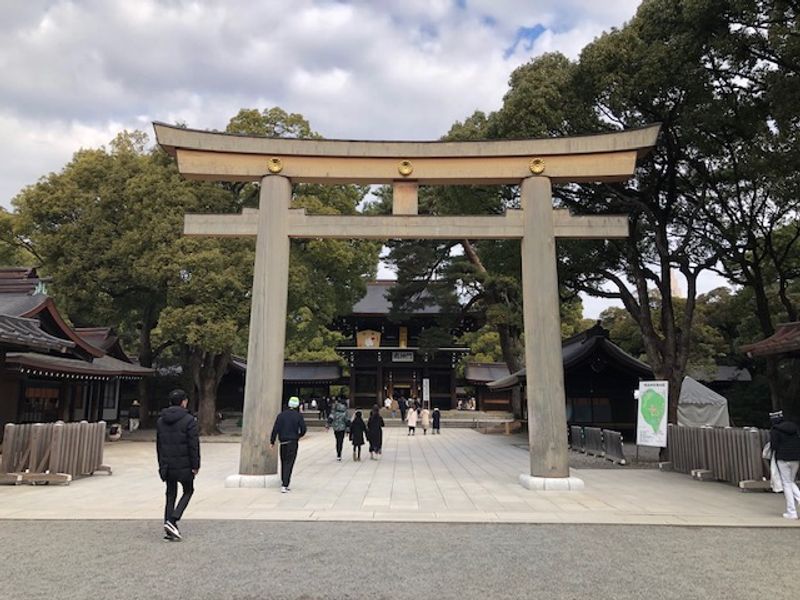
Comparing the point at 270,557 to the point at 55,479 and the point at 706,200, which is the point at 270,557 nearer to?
the point at 55,479

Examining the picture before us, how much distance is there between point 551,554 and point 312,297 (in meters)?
19.7

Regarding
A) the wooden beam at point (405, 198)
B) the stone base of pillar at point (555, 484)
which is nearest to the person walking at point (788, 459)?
the stone base of pillar at point (555, 484)

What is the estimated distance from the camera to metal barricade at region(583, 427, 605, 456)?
17117 mm

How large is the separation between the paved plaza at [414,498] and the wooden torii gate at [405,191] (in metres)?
2.11

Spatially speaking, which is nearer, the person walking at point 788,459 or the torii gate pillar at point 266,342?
the person walking at point 788,459

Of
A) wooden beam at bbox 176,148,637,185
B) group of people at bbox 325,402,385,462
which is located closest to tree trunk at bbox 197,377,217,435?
group of people at bbox 325,402,385,462

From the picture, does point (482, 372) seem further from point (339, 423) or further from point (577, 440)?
point (339, 423)

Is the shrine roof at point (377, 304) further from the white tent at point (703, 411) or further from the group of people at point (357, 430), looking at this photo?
the group of people at point (357, 430)

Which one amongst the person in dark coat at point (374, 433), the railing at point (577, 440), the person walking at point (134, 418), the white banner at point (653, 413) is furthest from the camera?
the person walking at point (134, 418)

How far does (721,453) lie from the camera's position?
11.7m

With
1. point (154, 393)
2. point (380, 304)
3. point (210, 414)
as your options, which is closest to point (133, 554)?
point (210, 414)

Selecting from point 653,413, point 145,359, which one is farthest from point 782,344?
point 145,359

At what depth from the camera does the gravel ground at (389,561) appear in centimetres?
510

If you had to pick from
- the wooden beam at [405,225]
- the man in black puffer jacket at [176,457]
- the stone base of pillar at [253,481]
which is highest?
the wooden beam at [405,225]
